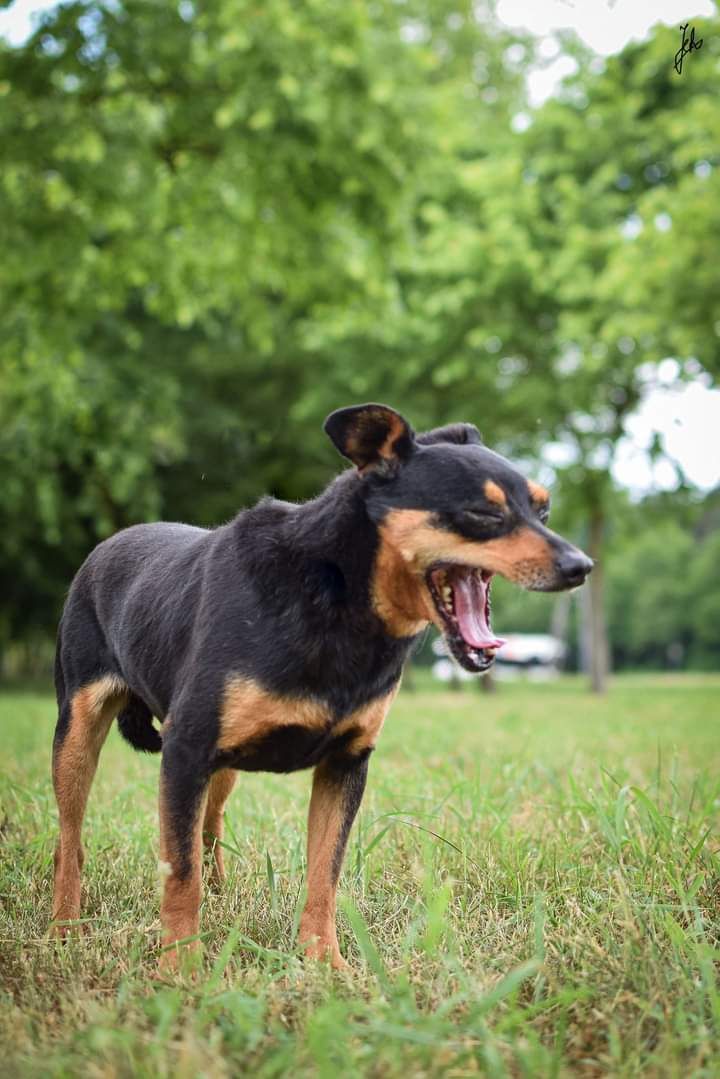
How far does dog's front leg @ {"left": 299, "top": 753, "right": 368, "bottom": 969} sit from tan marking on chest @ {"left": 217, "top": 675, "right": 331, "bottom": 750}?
383 mm

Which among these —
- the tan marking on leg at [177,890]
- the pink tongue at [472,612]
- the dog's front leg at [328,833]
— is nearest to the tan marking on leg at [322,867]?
the dog's front leg at [328,833]

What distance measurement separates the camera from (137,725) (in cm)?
405

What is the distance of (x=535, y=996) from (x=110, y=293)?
10.1 metres

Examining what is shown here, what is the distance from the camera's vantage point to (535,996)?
8.92 feet

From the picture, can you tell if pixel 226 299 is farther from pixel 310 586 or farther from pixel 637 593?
pixel 637 593

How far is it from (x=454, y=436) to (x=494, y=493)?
525 millimetres

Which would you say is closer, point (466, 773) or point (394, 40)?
point (466, 773)

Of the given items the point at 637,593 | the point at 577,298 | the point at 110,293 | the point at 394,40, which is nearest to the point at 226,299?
the point at 110,293

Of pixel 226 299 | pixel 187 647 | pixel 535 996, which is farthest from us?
pixel 226 299

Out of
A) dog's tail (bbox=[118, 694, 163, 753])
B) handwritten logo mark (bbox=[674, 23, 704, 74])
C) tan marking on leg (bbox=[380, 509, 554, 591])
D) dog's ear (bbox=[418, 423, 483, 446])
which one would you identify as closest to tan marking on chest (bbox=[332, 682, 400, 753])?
tan marking on leg (bbox=[380, 509, 554, 591])

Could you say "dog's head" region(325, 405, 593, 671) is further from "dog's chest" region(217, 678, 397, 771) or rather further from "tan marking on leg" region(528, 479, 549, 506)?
"dog's chest" region(217, 678, 397, 771)

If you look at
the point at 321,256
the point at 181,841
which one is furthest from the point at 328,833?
the point at 321,256

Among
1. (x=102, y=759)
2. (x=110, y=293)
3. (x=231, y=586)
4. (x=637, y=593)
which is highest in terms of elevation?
(x=110, y=293)

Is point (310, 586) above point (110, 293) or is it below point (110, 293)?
below
